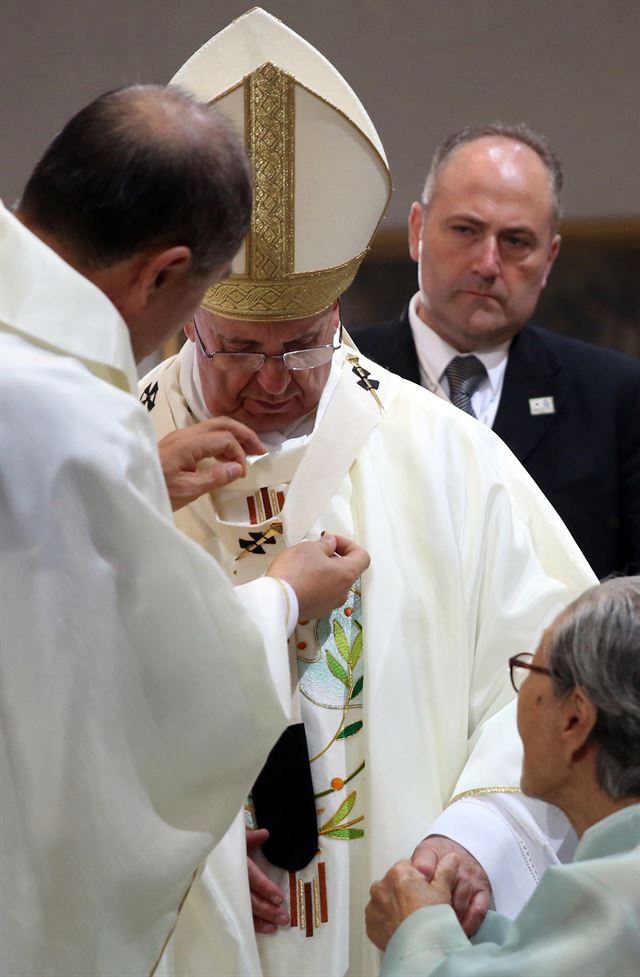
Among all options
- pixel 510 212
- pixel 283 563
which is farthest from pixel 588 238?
pixel 283 563

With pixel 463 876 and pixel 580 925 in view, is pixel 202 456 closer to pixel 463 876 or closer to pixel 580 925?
pixel 463 876

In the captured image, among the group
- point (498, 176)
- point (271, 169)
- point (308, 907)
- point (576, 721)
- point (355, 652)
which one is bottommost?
point (308, 907)

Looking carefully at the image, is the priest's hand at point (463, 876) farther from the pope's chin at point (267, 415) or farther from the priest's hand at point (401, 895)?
the pope's chin at point (267, 415)

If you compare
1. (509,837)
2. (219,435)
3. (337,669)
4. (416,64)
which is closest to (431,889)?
(509,837)

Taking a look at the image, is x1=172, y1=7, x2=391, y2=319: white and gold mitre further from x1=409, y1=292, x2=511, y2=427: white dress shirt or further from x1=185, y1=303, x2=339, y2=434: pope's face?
x1=409, y1=292, x2=511, y2=427: white dress shirt

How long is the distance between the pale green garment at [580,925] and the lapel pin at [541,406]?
2.44 meters

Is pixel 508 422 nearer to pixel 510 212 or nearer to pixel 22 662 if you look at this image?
pixel 510 212

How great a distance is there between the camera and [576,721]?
2.05 meters

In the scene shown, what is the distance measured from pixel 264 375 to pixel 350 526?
314mm

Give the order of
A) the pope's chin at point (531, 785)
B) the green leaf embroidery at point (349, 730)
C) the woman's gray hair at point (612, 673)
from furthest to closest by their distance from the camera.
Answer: the green leaf embroidery at point (349, 730) → the pope's chin at point (531, 785) → the woman's gray hair at point (612, 673)

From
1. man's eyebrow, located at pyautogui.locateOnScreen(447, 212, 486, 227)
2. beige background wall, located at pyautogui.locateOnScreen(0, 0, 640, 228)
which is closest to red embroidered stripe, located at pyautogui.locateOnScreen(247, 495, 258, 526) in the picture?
man's eyebrow, located at pyautogui.locateOnScreen(447, 212, 486, 227)

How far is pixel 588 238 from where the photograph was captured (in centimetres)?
591

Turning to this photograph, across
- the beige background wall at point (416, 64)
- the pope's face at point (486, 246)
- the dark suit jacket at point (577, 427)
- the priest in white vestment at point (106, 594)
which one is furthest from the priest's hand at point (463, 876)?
the beige background wall at point (416, 64)

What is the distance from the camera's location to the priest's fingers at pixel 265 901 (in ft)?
8.09
